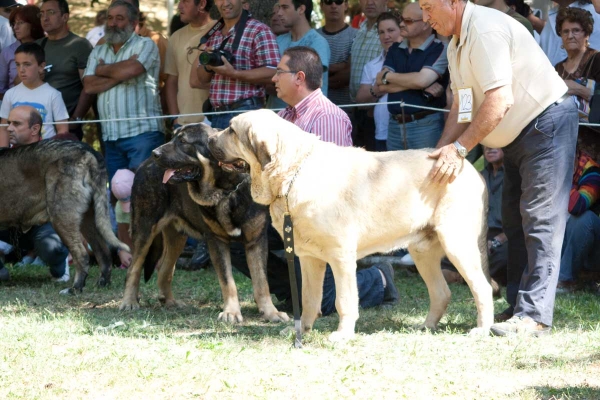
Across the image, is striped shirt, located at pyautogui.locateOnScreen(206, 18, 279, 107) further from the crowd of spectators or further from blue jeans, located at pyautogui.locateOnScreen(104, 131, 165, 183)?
blue jeans, located at pyautogui.locateOnScreen(104, 131, 165, 183)

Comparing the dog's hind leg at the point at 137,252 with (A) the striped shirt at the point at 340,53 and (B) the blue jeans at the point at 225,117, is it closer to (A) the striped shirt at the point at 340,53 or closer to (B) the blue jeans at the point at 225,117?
(B) the blue jeans at the point at 225,117

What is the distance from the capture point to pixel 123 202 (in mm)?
9758

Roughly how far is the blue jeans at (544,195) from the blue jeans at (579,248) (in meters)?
2.26

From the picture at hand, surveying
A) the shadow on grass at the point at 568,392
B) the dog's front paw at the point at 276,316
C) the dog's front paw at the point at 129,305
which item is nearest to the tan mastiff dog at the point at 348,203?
the dog's front paw at the point at 276,316

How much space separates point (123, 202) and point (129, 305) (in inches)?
97.5

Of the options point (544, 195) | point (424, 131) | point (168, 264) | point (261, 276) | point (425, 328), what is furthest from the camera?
point (424, 131)

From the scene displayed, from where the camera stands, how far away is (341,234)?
18.5ft

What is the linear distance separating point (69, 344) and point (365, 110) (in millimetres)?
5209

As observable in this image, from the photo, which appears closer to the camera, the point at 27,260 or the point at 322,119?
the point at 322,119

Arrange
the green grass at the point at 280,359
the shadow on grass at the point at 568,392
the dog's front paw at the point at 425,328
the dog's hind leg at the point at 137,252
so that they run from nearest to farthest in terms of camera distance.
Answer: the shadow on grass at the point at 568,392
the green grass at the point at 280,359
the dog's front paw at the point at 425,328
the dog's hind leg at the point at 137,252

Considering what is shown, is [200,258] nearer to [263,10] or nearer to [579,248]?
[263,10]

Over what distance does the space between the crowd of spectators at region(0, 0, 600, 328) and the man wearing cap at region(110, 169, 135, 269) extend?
157 mm

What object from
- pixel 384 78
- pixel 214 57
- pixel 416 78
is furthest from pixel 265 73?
pixel 416 78

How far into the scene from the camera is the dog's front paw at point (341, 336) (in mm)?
5637
